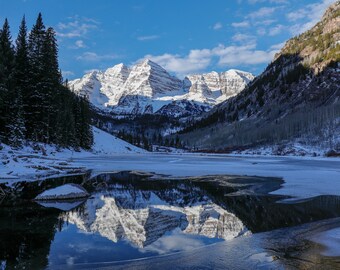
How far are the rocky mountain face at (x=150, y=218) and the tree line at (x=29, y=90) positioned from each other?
3131 centimetres

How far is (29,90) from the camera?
56.8 metres

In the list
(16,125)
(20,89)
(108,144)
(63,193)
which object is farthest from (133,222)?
(108,144)

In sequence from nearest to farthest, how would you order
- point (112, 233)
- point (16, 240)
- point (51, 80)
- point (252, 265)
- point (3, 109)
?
point (252, 265)
point (16, 240)
point (112, 233)
point (3, 109)
point (51, 80)

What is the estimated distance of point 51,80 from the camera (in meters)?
61.5

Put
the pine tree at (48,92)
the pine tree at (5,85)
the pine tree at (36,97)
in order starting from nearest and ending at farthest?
the pine tree at (5,85) < the pine tree at (36,97) < the pine tree at (48,92)

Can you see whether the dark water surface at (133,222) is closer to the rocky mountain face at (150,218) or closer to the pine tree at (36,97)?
the rocky mountain face at (150,218)

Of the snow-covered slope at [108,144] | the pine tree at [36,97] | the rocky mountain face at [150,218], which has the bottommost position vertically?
the rocky mountain face at [150,218]

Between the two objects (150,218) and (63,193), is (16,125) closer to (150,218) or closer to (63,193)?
(63,193)

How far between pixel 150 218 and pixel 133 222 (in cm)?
107

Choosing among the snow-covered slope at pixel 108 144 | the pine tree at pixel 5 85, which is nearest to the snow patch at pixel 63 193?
the pine tree at pixel 5 85

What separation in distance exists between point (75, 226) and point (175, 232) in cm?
378

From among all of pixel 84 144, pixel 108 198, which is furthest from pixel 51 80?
pixel 108 198

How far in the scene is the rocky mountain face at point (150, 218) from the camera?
38.7ft

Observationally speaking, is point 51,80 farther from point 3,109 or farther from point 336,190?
point 336,190
